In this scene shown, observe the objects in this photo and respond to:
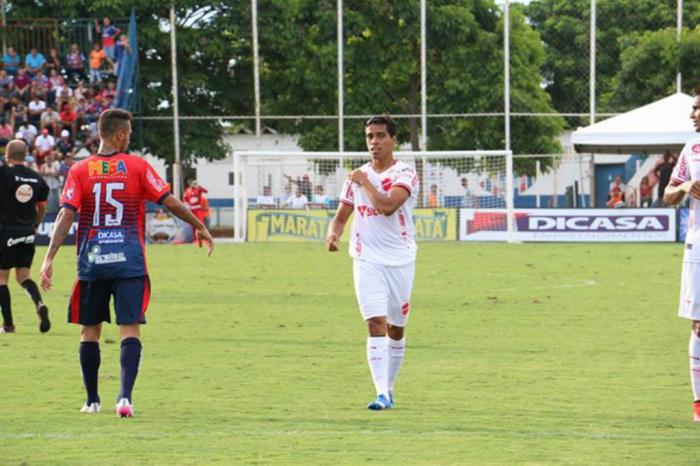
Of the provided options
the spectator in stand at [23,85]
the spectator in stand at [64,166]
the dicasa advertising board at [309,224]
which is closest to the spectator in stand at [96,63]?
the spectator in stand at [23,85]

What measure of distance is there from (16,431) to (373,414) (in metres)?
2.28

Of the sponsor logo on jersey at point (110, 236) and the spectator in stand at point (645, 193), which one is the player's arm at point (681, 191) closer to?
the sponsor logo on jersey at point (110, 236)

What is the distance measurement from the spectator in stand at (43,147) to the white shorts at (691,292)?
1281 inches

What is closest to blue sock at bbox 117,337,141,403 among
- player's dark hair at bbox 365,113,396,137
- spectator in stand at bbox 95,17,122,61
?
player's dark hair at bbox 365,113,396,137

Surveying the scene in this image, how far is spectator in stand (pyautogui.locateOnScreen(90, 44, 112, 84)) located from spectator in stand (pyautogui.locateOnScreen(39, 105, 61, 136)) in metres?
2.28

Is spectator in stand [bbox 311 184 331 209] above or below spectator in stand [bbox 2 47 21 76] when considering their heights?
below

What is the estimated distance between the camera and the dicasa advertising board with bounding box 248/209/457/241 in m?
37.8

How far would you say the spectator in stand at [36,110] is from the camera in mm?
41938

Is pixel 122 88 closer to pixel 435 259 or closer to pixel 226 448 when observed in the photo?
pixel 435 259

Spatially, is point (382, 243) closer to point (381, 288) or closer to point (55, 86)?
point (381, 288)

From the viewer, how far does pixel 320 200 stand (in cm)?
3956

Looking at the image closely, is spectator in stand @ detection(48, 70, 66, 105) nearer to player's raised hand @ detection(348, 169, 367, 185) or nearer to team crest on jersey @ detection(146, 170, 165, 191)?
player's raised hand @ detection(348, 169, 367, 185)

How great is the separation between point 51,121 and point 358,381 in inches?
1257

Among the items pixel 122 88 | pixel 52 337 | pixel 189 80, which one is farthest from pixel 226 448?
pixel 189 80
